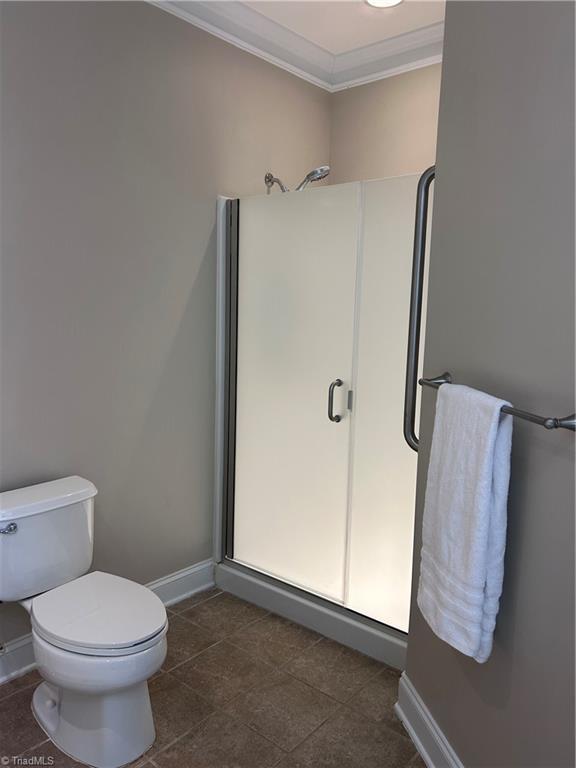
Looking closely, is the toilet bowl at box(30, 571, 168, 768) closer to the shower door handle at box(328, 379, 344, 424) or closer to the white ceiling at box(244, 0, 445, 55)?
the shower door handle at box(328, 379, 344, 424)

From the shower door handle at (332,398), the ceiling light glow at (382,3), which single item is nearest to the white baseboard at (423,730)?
the shower door handle at (332,398)

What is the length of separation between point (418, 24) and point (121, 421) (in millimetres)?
2028

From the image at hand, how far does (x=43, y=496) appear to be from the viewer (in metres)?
1.98

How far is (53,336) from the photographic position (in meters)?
2.13

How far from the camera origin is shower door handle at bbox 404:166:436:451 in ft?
5.93

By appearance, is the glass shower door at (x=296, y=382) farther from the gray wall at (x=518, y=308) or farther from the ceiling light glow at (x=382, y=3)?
the ceiling light glow at (x=382, y=3)

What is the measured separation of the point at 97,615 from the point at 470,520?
3.60ft

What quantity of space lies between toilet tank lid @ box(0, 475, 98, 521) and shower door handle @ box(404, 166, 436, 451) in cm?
107

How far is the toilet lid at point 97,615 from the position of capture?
1.68 m

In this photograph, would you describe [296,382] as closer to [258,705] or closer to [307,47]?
[258,705]

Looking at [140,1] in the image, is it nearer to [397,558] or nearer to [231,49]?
[231,49]

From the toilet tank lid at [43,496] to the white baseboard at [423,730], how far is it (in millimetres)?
1196

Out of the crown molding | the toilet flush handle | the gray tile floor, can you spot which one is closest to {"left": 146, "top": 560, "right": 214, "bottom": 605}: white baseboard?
the gray tile floor

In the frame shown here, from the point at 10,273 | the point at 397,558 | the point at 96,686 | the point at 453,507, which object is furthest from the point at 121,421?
the point at 453,507
